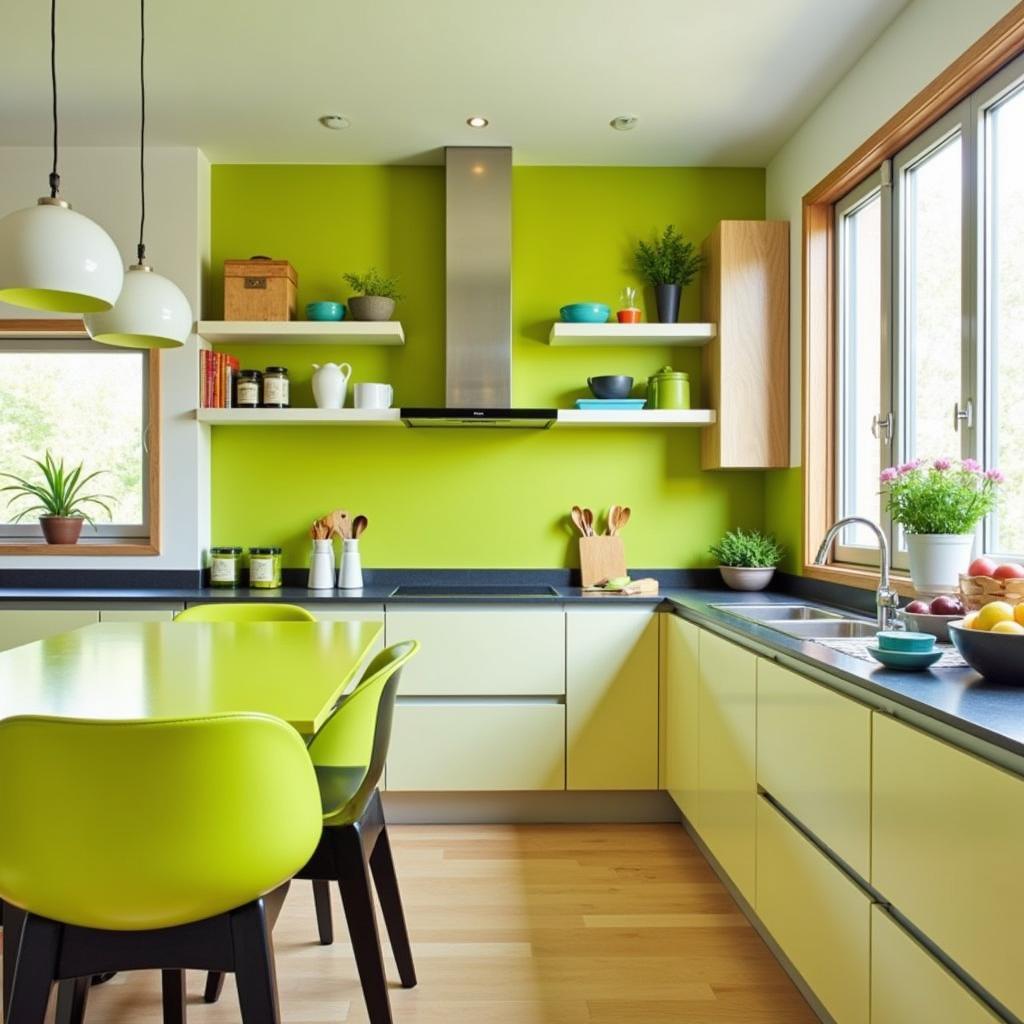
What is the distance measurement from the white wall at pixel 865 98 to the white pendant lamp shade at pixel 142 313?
209 centimetres

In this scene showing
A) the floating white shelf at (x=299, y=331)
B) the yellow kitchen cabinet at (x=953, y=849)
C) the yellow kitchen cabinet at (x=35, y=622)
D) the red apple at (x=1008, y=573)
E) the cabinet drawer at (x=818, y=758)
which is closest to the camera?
the yellow kitchen cabinet at (x=953, y=849)

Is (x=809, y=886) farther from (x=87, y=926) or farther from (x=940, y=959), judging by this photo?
(x=87, y=926)

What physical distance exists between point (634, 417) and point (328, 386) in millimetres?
1221

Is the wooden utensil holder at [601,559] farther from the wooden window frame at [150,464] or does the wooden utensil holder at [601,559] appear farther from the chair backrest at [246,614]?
the wooden window frame at [150,464]

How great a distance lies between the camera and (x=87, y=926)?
4.21 ft

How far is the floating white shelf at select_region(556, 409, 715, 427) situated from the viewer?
346cm

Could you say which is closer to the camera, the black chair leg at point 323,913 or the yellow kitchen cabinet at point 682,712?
the black chair leg at point 323,913

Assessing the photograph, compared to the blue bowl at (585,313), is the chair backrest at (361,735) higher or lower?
lower

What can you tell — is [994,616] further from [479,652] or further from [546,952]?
[479,652]

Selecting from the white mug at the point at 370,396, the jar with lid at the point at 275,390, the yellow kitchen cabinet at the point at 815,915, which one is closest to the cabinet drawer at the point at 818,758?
the yellow kitchen cabinet at the point at 815,915

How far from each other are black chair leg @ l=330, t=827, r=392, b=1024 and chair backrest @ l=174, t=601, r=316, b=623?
0.99m

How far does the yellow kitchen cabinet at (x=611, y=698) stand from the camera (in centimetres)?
324

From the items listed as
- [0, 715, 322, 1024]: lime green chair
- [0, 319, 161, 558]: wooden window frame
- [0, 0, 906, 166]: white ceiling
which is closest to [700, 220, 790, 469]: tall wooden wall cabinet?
[0, 0, 906, 166]: white ceiling

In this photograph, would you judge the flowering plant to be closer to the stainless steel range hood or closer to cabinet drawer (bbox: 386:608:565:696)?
cabinet drawer (bbox: 386:608:565:696)
